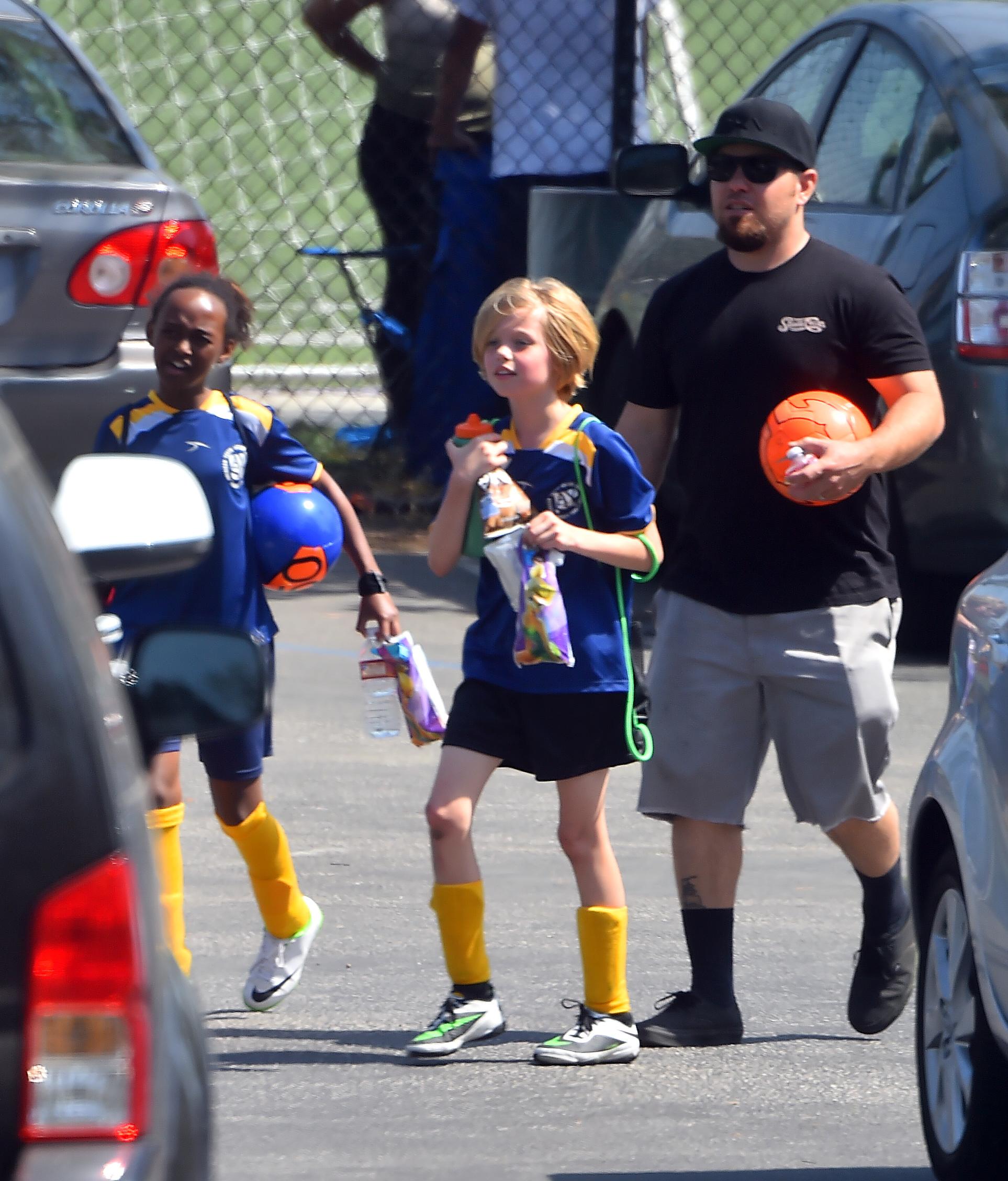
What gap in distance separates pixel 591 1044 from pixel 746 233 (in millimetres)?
1620

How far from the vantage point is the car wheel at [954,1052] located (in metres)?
3.68

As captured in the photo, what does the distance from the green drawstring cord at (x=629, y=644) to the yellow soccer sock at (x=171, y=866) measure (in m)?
0.92

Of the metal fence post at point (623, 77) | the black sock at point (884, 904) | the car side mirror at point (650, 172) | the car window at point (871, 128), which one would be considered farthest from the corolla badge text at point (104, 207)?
the metal fence post at point (623, 77)

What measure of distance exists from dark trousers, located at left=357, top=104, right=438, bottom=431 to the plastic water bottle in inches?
243

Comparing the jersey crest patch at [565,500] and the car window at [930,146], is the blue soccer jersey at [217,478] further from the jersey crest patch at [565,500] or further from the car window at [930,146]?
the car window at [930,146]

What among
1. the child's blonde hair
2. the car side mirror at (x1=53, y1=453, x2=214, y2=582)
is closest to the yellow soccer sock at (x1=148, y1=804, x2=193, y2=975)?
the child's blonde hair

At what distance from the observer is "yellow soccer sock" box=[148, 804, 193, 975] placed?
4742 mm

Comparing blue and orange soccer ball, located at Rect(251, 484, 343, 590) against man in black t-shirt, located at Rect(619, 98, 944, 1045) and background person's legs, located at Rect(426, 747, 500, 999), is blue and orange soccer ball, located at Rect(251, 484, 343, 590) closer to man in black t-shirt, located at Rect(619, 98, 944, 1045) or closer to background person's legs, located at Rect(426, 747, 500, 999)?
background person's legs, located at Rect(426, 747, 500, 999)

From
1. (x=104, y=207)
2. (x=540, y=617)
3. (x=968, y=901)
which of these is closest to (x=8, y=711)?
(x=968, y=901)

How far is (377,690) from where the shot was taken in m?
5.16

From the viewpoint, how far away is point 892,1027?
5020 millimetres

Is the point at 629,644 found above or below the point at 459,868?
above

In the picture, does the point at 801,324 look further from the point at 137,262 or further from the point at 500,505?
the point at 137,262

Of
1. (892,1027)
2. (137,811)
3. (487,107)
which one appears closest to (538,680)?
(892,1027)
